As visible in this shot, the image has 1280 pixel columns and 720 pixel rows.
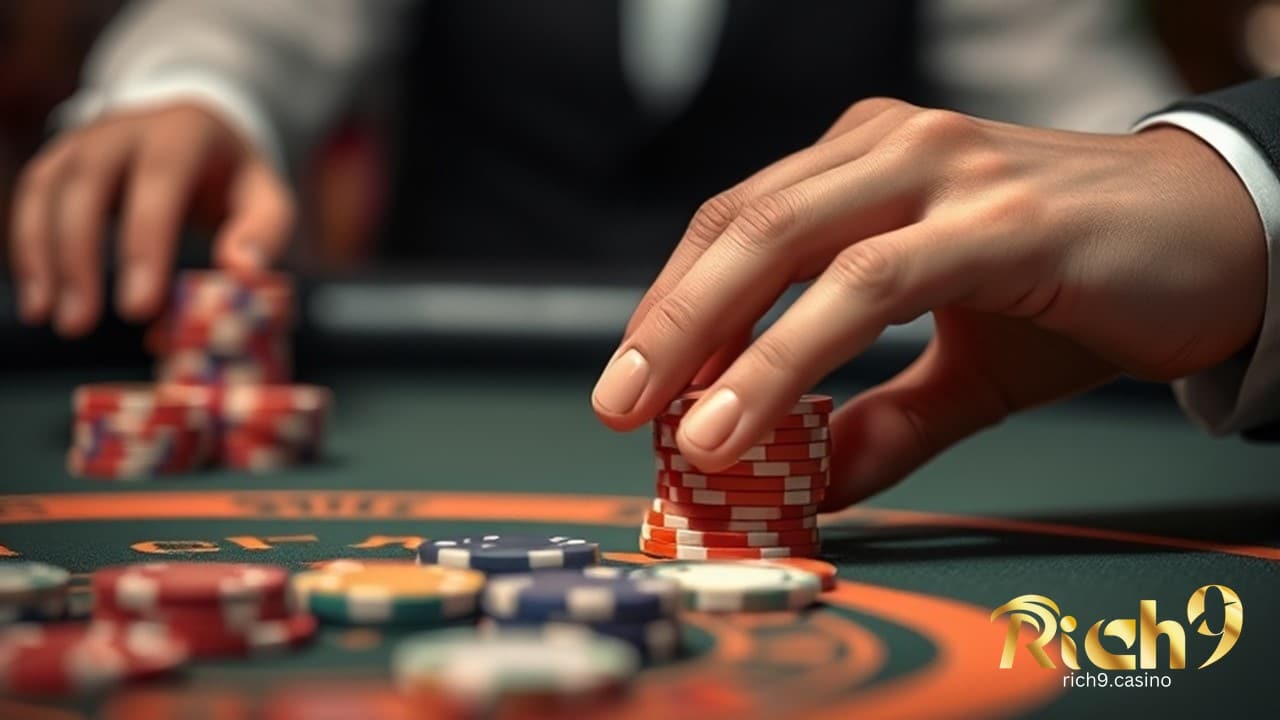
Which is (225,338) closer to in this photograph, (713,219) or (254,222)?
(254,222)

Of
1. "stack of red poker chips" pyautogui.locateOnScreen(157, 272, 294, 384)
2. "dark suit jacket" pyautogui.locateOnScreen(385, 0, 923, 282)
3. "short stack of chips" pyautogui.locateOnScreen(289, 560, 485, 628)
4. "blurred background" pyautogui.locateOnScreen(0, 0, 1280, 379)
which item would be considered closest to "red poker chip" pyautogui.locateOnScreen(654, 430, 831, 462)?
"short stack of chips" pyautogui.locateOnScreen(289, 560, 485, 628)

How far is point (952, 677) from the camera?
1.06m

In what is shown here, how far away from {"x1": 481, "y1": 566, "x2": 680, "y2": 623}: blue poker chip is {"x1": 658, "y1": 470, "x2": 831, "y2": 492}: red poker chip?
36 cm

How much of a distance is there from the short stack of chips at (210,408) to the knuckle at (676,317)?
0.97 meters

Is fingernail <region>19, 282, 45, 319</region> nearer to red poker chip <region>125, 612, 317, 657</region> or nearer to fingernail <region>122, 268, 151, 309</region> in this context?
fingernail <region>122, 268, 151, 309</region>

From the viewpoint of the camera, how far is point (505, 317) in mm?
3400

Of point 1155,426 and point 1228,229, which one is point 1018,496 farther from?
point 1155,426

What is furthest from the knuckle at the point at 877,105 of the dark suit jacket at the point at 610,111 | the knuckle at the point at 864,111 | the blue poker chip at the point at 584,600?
the dark suit jacket at the point at 610,111

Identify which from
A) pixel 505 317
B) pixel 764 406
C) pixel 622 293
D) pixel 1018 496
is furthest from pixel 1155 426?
pixel 764 406

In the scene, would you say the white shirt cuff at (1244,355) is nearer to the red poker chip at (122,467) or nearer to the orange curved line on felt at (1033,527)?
the orange curved line on felt at (1033,527)

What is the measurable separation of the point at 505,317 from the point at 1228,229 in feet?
6.53

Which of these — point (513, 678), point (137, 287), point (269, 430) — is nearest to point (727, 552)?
point (513, 678)

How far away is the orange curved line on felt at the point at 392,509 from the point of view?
1808 mm

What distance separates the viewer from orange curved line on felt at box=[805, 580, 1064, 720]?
3.21 feet
